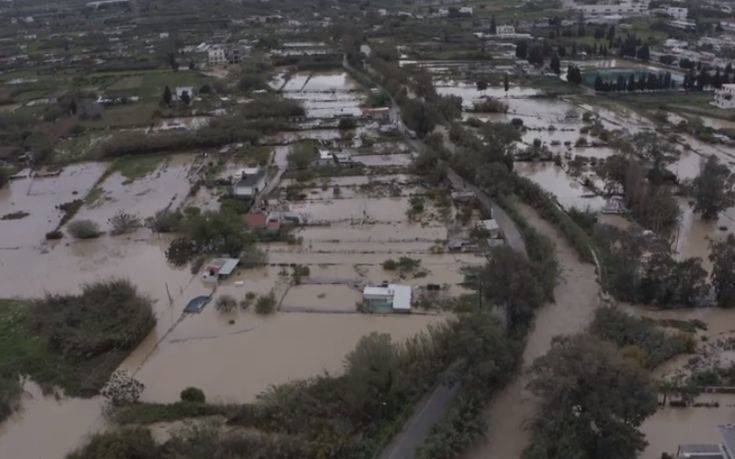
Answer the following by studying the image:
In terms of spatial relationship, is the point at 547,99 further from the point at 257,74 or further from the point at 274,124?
the point at 257,74

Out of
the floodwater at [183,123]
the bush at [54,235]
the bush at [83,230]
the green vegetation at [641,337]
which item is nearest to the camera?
the green vegetation at [641,337]

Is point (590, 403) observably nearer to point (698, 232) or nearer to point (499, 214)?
point (499, 214)

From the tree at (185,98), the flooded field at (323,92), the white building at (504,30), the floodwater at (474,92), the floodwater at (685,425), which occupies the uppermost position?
the white building at (504,30)

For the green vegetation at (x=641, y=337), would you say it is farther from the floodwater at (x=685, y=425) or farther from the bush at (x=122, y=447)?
the bush at (x=122, y=447)

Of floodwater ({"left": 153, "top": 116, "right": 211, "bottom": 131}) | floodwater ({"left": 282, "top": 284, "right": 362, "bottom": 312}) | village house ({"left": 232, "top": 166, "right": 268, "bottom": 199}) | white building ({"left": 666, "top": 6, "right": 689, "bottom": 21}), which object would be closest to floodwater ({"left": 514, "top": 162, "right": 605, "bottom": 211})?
floodwater ({"left": 282, "top": 284, "right": 362, "bottom": 312})

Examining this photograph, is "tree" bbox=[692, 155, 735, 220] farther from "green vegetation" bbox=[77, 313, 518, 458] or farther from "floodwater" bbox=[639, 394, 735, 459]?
"green vegetation" bbox=[77, 313, 518, 458]

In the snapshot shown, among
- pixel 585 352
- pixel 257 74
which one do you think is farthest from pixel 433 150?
pixel 257 74

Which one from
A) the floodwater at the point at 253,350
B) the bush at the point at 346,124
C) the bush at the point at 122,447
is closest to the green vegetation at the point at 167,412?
the floodwater at the point at 253,350
